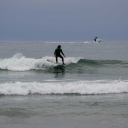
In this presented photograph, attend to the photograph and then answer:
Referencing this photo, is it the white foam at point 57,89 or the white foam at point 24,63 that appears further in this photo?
the white foam at point 24,63

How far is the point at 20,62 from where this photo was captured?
84.4ft

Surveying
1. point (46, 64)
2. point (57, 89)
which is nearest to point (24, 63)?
point (46, 64)

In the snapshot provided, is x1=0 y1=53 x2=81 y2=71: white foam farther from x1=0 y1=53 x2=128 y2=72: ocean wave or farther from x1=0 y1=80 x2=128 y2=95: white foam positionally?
x1=0 y1=80 x2=128 y2=95: white foam

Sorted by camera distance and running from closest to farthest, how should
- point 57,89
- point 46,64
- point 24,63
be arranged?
point 57,89 < point 46,64 < point 24,63

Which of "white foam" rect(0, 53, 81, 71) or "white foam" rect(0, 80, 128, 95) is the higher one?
"white foam" rect(0, 53, 81, 71)

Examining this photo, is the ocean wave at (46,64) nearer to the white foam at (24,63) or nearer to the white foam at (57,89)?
the white foam at (24,63)

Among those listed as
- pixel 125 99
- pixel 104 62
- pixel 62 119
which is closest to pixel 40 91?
pixel 125 99

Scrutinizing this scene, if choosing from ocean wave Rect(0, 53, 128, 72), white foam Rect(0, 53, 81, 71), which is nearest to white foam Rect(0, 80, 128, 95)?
ocean wave Rect(0, 53, 128, 72)

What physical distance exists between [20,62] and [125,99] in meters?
15.6

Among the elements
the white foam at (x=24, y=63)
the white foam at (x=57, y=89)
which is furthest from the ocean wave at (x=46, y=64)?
the white foam at (x=57, y=89)

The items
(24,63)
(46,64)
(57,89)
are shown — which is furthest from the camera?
(24,63)

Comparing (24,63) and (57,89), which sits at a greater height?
(24,63)

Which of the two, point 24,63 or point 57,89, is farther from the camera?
point 24,63

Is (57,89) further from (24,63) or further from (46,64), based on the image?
(24,63)
